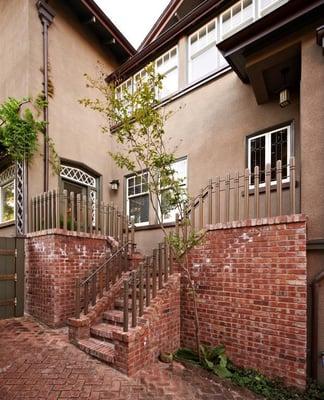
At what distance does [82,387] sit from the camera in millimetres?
3605

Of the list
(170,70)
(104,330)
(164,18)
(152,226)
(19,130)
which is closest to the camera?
(104,330)

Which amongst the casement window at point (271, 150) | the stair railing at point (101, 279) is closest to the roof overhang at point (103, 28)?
the casement window at point (271, 150)

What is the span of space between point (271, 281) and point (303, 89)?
3297 millimetres

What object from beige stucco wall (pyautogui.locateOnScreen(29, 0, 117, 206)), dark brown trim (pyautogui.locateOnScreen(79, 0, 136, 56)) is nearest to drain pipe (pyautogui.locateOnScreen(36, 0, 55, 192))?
beige stucco wall (pyautogui.locateOnScreen(29, 0, 117, 206))

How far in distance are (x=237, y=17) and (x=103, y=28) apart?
4.93m

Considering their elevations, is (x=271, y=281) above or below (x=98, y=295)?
above

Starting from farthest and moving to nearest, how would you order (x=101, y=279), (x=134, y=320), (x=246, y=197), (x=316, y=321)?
(x=101, y=279) < (x=246, y=197) < (x=134, y=320) < (x=316, y=321)

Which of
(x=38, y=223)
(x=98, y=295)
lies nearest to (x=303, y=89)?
(x=98, y=295)

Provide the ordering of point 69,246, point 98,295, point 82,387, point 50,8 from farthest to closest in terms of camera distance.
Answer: point 50,8
point 69,246
point 98,295
point 82,387

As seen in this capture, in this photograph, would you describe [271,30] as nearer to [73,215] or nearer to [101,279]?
[73,215]

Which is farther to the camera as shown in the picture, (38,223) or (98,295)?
(38,223)

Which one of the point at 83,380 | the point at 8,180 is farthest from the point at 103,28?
the point at 83,380

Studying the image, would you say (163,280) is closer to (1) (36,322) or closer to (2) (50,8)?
(1) (36,322)

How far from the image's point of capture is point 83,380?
12.4ft
